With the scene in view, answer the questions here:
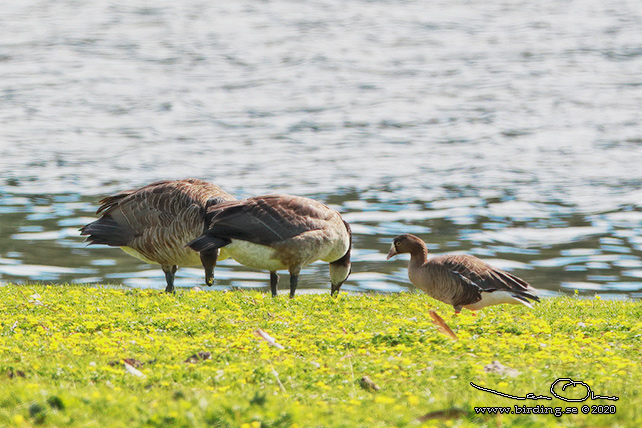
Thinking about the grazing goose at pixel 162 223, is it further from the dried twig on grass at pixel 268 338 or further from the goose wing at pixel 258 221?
the dried twig on grass at pixel 268 338

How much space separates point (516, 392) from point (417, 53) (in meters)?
114

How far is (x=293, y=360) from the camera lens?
457 inches

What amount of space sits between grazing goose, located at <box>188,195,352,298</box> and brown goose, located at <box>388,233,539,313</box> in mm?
2065

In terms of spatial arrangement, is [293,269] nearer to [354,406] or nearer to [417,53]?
[354,406]

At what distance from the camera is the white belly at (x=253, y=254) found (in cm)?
1720

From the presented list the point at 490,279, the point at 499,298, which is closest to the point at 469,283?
the point at 490,279

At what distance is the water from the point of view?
33.3 m

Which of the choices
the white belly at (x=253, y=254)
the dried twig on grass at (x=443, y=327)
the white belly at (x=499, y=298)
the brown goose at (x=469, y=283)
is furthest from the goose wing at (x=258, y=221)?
the dried twig on grass at (x=443, y=327)

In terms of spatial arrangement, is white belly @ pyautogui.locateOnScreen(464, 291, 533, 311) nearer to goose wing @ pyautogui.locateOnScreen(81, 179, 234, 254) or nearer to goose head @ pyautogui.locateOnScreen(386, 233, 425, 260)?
goose head @ pyautogui.locateOnScreen(386, 233, 425, 260)

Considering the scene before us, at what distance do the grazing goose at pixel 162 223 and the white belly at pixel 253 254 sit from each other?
0.62 m

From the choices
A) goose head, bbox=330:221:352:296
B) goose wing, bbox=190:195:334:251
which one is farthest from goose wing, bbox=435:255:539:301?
goose head, bbox=330:221:352:296

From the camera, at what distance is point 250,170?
182 feet

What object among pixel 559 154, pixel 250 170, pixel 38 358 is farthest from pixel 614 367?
pixel 559 154

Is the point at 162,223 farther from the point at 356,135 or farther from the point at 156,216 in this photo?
the point at 356,135
